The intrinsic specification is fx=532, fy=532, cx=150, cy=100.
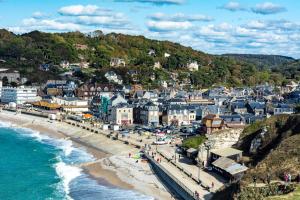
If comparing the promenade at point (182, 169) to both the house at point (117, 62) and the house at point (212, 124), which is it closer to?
the house at point (212, 124)

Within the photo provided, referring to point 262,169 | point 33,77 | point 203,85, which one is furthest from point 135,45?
point 262,169

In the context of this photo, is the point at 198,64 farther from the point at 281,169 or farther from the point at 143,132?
the point at 281,169

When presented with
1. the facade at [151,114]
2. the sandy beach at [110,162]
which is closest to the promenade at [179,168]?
the sandy beach at [110,162]

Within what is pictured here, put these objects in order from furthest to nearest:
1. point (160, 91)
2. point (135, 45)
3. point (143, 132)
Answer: point (135, 45) < point (160, 91) < point (143, 132)

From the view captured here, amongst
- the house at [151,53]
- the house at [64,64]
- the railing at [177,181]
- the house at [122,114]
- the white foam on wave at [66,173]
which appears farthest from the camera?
the house at [151,53]

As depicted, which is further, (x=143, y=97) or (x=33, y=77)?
(x=33, y=77)

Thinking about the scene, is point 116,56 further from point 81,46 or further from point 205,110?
point 205,110
